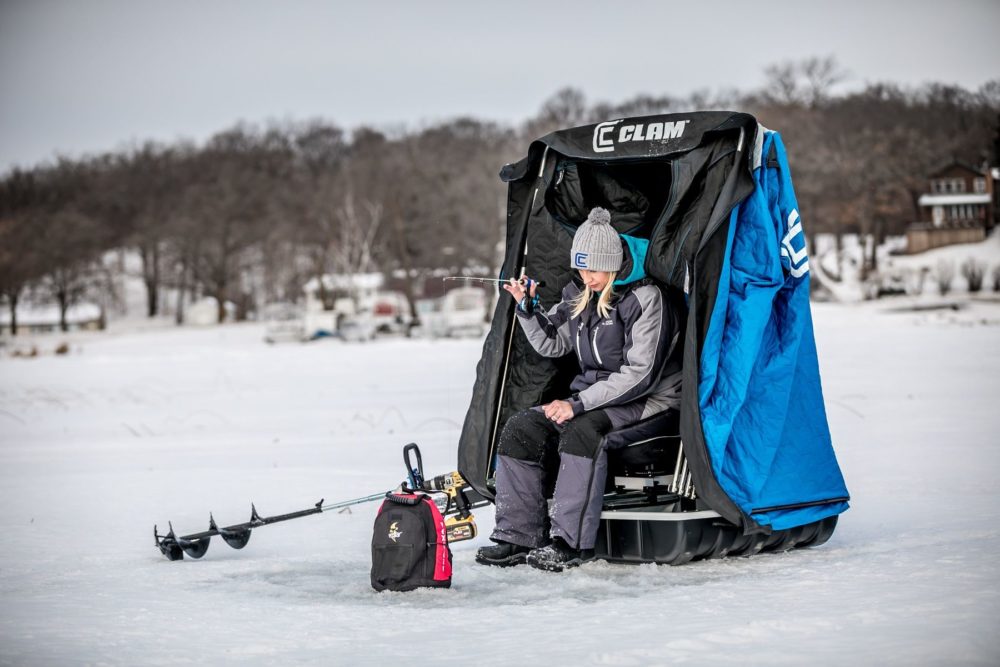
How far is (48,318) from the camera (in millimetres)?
64062

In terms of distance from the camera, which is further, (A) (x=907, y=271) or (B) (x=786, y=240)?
(A) (x=907, y=271)

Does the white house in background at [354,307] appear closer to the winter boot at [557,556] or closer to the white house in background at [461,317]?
the white house in background at [461,317]

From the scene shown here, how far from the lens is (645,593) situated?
15.2 feet

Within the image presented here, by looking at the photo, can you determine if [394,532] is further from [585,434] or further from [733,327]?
[733,327]

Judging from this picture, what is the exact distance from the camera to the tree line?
37.8 metres

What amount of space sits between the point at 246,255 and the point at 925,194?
43.4 m

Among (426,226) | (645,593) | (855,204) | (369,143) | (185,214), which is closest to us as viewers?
(645,593)

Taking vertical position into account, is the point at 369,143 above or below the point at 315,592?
above

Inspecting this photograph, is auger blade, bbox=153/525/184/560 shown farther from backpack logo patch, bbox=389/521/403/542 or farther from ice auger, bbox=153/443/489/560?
backpack logo patch, bbox=389/521/403/542

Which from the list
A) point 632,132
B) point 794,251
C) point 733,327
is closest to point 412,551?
point 733,327

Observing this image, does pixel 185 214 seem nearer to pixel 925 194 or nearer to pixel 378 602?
pixel 925 194

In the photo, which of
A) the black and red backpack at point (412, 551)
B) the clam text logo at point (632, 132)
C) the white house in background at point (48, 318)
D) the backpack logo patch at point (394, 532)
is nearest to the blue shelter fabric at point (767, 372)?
the clam text logo at point (632, 132)

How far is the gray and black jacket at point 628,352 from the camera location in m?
5.24

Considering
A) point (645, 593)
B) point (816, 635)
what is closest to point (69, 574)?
point (645, 593)
